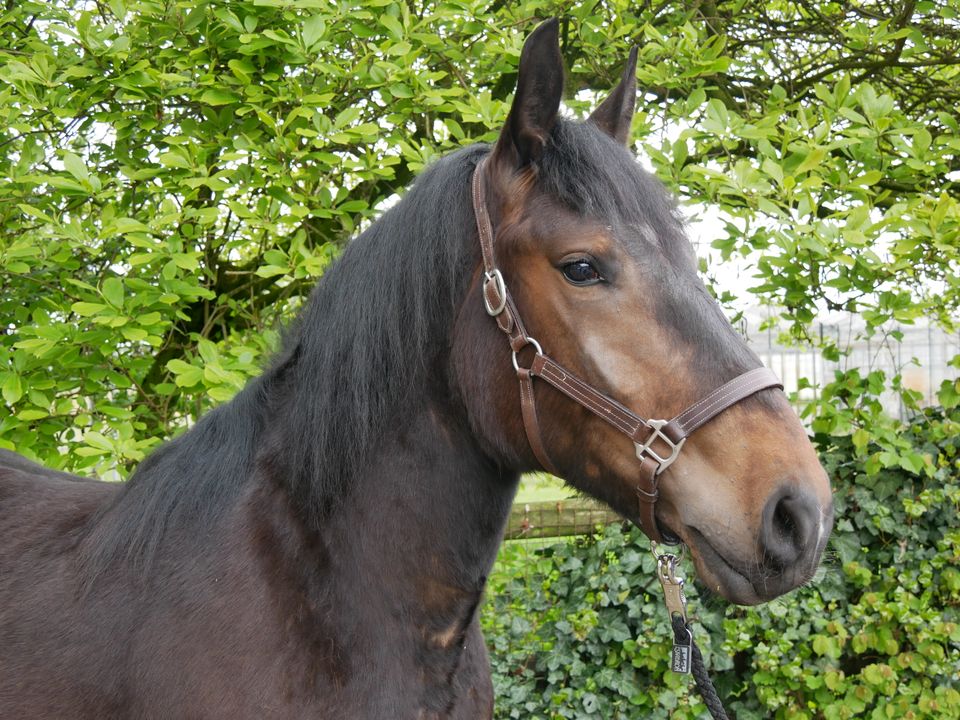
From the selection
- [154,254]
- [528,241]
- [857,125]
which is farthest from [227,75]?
[857,125]

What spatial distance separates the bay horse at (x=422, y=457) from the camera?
1.70m

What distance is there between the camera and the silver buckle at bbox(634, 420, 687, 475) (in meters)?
1.65

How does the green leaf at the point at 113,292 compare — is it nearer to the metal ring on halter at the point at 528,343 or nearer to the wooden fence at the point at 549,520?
the metal ring on halter at the point at 528,343

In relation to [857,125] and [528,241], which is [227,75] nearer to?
[528,241]

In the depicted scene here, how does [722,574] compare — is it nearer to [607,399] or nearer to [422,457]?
[607,399]

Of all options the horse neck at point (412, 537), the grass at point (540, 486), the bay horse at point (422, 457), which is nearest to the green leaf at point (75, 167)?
the bay horse at point (422, 457)

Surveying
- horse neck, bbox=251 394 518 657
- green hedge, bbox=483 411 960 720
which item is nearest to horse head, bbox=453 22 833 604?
horse neck, bbox=251 394 518 657

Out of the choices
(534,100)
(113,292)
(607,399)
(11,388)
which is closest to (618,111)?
(534,100)

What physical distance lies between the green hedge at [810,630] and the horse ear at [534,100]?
118 inches

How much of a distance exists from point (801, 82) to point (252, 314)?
3.41 meters

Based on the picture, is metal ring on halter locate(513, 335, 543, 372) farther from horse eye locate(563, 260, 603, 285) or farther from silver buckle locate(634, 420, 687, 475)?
silver buckle locate(634, 420, 687, 475)

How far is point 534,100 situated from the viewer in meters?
1.86

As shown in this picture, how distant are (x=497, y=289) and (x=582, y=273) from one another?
195mm

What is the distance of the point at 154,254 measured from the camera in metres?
3.07
